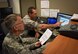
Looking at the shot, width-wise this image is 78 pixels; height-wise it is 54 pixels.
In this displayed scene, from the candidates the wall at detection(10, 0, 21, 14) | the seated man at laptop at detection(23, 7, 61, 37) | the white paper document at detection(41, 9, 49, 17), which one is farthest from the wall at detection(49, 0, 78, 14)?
the wall at detection(10, 0, 21, 14)

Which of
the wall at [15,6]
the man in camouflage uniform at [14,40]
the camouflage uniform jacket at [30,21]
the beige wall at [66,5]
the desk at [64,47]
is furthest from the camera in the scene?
the wall at [15,6]

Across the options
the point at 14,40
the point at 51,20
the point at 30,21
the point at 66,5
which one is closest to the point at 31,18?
the point at 30,21

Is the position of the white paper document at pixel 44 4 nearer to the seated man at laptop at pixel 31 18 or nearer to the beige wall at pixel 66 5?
the beige wall at pixel 66 5

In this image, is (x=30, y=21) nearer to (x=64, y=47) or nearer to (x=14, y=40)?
(x=14, y=40)

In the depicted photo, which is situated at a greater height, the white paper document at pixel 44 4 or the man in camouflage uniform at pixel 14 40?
the white paper document at pixel 44 4

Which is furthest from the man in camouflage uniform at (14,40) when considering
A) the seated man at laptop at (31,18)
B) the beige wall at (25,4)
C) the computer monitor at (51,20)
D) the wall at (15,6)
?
the wall at (15,6)

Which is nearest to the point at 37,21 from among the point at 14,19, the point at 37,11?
the point at 37,11

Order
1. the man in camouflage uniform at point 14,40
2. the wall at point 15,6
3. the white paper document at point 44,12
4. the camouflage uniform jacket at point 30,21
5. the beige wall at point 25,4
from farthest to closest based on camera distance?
the wall at point 15,6 < the beige wall at point 25,4 < the white paper document at point 44,12 < the camouflage uniform jacket at point 30,21 < the man in camouflage uniform at point 14,40

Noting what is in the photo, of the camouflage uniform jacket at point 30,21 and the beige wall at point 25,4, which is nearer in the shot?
the camouflage uniform jacket at point 30,21

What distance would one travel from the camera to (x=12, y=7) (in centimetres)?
367

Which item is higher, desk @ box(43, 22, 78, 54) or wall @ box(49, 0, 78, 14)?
wall @ box(49, 0, 78, 14)

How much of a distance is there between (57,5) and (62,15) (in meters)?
0.32

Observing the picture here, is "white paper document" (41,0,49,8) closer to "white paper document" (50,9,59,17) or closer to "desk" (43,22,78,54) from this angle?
"white paper document" (50,9,59,17)

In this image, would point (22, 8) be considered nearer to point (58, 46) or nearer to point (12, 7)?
point (12, 7)
